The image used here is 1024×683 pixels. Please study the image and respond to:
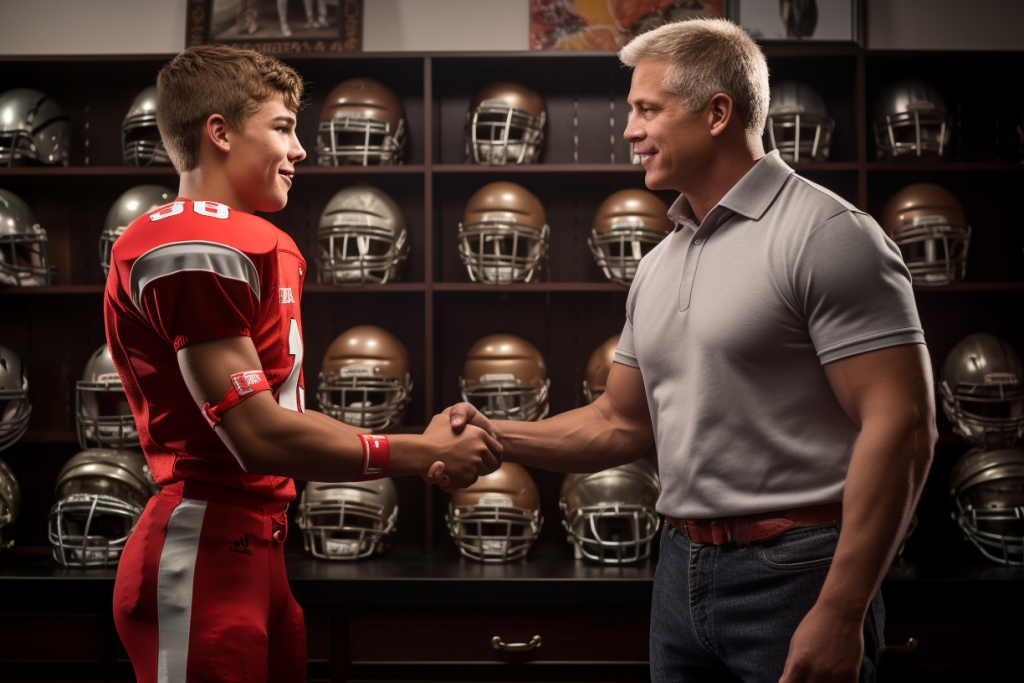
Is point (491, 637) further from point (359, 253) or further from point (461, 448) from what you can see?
point (359, 253)

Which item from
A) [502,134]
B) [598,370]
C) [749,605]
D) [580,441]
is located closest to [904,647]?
[598,370]

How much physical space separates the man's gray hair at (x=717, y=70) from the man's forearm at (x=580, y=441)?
60 cm

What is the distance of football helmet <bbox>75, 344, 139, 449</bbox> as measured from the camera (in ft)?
8.58

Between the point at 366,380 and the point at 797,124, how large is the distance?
5.59ft

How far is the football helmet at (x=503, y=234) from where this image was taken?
2.67m

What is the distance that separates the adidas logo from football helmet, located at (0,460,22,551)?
1824 mm

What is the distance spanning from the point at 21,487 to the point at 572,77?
263cm

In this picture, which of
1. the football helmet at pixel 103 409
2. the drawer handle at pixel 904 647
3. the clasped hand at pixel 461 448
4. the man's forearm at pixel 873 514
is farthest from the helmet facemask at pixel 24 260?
the drawer handle at pixel 904 647

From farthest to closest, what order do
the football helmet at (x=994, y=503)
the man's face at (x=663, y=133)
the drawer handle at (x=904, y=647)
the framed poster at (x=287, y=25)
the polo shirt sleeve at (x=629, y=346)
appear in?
the framed poster at (x=287, y=25)
the football helmet at (x=994, y=503)
the drawer handle at (x=904, y=647)
the polo shirt sleeve at (x=629, y=346)
the man's face at (x=663, y=133)

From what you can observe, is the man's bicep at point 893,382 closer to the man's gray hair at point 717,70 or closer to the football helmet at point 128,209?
the man's gray hair at point 717,70

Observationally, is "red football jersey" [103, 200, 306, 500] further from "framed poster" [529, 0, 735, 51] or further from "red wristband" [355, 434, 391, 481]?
"framed poster" [529, 0, 735, 51]

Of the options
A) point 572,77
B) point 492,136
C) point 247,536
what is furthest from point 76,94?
point 247,536

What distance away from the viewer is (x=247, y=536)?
1.28m

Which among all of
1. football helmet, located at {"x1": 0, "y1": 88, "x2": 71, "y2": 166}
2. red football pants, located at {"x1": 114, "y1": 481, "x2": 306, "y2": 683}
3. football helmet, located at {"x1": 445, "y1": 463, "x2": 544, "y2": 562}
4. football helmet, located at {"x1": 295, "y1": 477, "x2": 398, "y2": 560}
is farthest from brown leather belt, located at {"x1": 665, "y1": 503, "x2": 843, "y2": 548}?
football helmet, located at {"x1": 0, "y1": 88, "x2": 71, "y2": 166}
